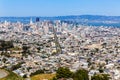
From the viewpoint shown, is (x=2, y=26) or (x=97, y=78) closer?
(x=97, y=78)

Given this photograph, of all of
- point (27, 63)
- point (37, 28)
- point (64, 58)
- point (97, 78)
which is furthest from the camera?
point (37, 28)

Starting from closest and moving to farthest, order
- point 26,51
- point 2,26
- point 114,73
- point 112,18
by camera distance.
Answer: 1. point 114,73
2. point 26,51
3. point 2,26
4. point 112,18

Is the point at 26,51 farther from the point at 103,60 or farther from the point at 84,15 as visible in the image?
the point at 84,15

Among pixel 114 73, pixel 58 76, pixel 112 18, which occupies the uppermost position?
pixel 58 76

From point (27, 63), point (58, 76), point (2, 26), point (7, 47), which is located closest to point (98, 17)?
point (2, 26)

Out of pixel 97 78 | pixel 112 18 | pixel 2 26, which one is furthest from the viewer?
pixel 112 18

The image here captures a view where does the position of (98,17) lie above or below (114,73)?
below

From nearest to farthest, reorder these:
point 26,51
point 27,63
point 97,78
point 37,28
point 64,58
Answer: point 97,78, point 27,63, point 64,58, point 26,51, point 37,28

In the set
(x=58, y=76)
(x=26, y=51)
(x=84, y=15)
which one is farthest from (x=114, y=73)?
(x=84, y=15)

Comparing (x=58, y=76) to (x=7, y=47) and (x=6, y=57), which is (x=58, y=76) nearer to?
(x=6, y=57)
